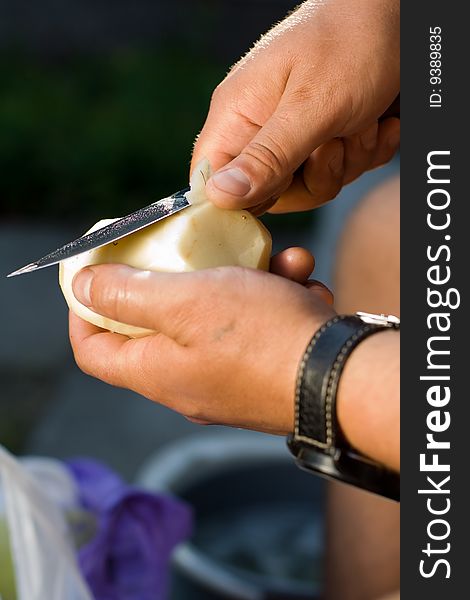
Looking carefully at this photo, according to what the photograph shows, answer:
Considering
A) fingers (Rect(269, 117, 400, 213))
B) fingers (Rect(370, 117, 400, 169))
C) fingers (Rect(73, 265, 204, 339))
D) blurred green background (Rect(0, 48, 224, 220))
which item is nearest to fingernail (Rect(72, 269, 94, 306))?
fingers (Rect(73, 265, 204, 339))

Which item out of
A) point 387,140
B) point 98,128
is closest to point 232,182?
point 387,140

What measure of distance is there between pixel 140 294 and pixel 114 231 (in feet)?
0.36

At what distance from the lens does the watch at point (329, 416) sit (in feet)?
3.58

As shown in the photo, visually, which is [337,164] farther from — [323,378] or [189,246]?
[323,378]

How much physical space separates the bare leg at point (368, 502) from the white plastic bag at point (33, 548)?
578 millimetres

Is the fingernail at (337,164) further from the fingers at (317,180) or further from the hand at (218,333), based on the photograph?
the hand at (218,333)

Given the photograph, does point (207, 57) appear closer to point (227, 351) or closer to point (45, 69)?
point (45, 69)

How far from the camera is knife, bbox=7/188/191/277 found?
118 centimetres

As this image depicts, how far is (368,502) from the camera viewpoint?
1.78 meters

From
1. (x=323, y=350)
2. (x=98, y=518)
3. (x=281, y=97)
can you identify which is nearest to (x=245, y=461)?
(x=98, y=518)

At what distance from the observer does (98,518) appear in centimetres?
165

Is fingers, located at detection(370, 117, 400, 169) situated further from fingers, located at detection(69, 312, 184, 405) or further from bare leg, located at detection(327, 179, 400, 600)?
fingers, located at detection(69, 312, 184, 405)

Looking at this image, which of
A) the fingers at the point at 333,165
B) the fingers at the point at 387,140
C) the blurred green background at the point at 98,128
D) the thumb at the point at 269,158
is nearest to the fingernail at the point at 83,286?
the thumb at the point at 269,158

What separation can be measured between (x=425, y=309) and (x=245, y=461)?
1146 mm
